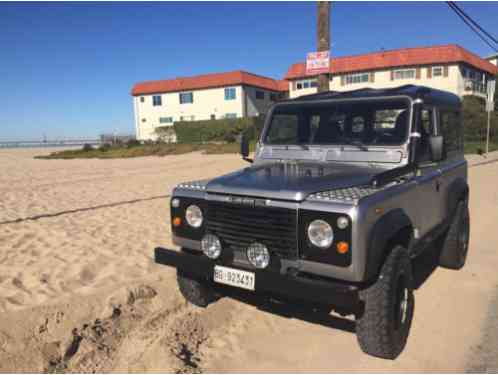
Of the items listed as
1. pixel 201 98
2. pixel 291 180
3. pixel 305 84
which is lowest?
pixel 291 180

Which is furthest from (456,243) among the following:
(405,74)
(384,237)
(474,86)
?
(474,86)

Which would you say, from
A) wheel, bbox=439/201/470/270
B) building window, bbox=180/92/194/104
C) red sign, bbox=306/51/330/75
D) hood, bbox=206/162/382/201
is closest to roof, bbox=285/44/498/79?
building window, bbox=180/92/194/104

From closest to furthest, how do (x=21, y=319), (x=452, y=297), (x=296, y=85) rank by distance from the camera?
(x=21, y=319) < (x=452, y=297) < (x=296, y=85)

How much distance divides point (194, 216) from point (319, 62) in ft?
16.2

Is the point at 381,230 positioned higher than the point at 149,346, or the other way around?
the point at 381,230

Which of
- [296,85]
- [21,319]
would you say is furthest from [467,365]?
[296,85]

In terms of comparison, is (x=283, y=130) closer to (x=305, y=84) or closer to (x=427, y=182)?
(x=427, y=182)

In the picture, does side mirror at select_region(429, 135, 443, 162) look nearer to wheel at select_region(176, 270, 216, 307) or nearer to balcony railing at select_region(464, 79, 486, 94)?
wheel at select_region(176, 270, 216, 307)

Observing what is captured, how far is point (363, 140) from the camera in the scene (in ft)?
13.3

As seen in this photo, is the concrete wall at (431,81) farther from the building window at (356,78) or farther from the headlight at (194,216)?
the headlight at (194,216)

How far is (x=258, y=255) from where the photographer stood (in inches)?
122

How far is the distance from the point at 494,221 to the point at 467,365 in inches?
210

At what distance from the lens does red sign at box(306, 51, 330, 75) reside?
737cm

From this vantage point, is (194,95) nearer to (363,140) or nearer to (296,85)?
(296,85)
